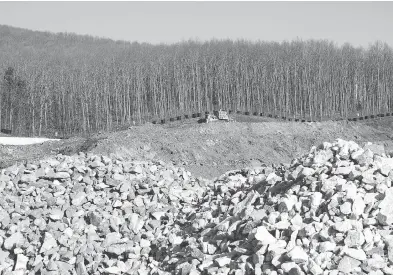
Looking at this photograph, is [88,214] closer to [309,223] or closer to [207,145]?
[309,223]

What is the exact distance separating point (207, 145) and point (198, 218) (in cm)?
1319

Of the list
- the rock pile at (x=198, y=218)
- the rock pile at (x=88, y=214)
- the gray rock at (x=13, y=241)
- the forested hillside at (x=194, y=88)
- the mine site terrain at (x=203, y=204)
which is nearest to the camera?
the rock pile at (x=198, y=218)

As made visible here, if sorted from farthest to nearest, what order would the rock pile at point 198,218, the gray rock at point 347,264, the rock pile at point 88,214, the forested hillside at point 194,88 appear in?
the forested hillside at point 194,88
the rock pile at point 88,214
the rock pile at point 198,218
the gray rock at point 347,264

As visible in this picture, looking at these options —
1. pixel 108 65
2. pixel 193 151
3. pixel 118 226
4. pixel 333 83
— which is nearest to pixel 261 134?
pixel 193 151

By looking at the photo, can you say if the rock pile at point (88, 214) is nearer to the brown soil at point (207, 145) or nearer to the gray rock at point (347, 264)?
the gray rock at point (347, 264)

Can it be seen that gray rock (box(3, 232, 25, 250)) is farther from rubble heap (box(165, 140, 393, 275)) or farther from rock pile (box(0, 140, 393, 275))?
rubble heap (box(165, 140, 393, 275))

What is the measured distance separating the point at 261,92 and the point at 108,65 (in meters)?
19.6

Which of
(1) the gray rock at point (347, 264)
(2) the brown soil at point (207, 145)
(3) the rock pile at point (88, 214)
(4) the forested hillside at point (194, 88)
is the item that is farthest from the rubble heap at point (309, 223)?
(4) the forested hillside at point (194, 88)

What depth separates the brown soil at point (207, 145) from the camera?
2095cm

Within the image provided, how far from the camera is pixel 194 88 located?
49.1 m

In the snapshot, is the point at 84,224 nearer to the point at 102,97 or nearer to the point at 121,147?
the point at 121,147

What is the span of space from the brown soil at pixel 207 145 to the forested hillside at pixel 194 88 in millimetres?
19296

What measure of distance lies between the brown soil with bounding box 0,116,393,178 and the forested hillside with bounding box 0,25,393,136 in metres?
19.3

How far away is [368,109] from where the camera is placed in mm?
49438
